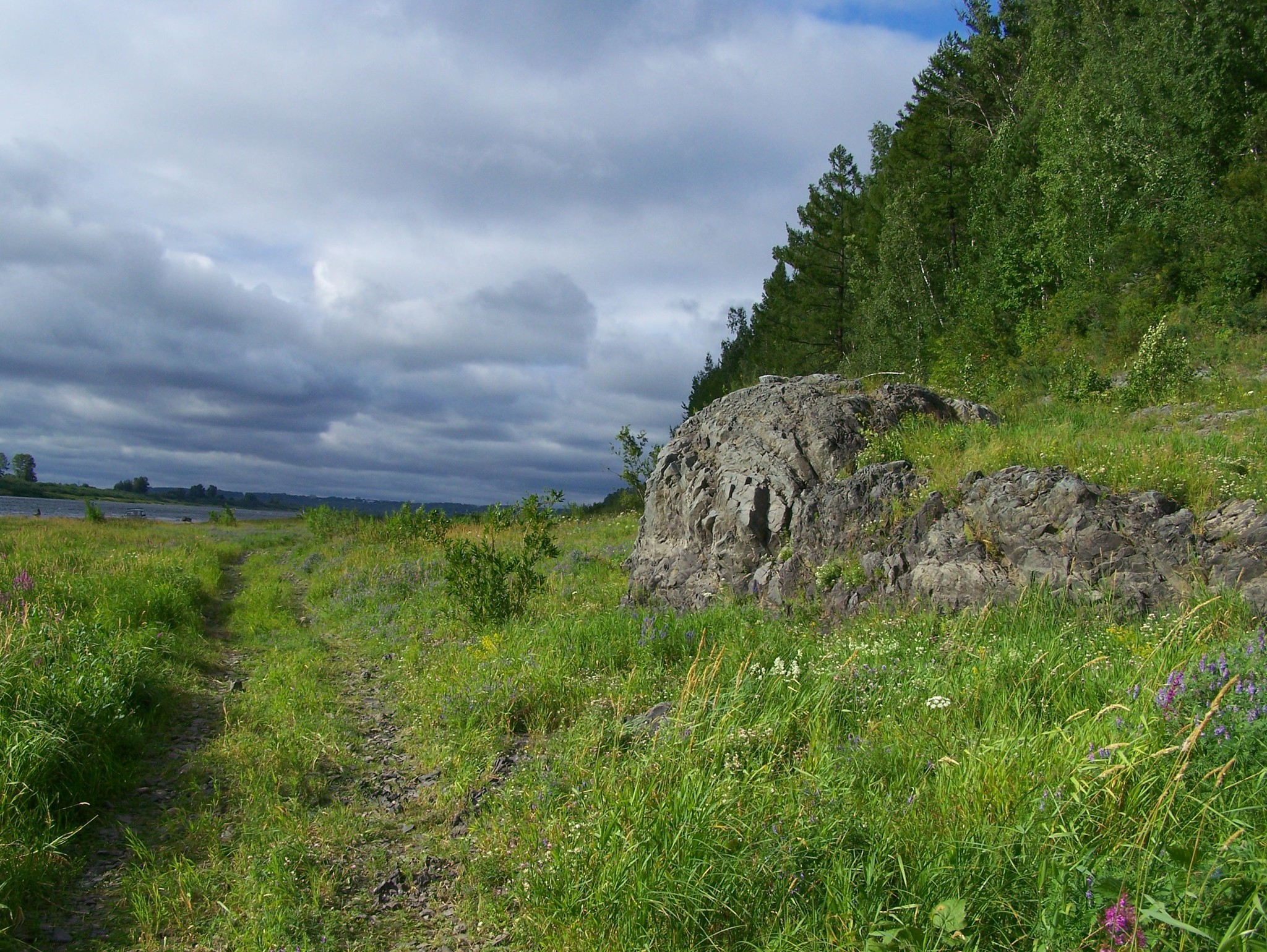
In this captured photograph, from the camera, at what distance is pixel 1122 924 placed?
2.45 metres

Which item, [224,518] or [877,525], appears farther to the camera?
[224,518]

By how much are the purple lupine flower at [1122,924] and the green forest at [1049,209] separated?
15.6m

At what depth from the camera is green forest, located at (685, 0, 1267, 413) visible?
2556 cm

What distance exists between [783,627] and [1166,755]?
4681 mm

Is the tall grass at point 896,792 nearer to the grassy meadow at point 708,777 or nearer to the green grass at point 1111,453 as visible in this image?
the grassy meadow at point 708,777

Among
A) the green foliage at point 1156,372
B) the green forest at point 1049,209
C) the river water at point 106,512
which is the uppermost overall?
the green forest at point 1049,209

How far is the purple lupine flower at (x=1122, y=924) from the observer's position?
244 centimetres

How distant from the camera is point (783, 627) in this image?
7969 mm

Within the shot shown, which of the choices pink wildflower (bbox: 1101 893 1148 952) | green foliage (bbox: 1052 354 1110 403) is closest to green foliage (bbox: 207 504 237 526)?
green foliage (bbox: 1052 354 1110 403)

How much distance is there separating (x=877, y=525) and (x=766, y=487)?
6.50ft

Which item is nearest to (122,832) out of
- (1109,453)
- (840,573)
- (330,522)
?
(840,573)

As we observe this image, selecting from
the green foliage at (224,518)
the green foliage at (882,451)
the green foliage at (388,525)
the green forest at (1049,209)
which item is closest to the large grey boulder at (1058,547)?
the green foliage at (882,451)

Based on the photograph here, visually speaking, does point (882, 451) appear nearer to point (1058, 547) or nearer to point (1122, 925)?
point (1058, 547)

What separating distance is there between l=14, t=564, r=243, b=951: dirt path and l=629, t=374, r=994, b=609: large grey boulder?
6.12 meters
